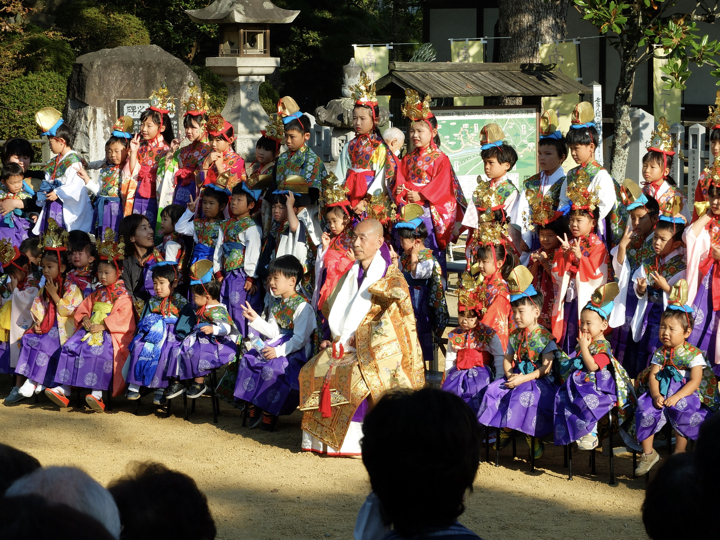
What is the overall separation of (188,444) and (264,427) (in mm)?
584

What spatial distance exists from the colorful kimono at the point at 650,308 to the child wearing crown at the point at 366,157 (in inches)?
83.7

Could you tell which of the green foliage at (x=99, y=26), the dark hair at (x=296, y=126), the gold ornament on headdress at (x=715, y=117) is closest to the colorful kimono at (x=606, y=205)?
the gold ornament on headdress at (x=715, y=117)

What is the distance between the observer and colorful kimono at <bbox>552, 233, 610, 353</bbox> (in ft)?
17.6

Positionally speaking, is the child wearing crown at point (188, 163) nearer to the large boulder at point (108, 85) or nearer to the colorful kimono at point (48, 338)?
the colorful kimono at point (48, 338)

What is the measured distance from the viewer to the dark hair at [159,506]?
5.70 feet

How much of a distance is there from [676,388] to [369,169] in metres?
2.97

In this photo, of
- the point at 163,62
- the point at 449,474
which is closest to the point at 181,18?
the point at 163,62

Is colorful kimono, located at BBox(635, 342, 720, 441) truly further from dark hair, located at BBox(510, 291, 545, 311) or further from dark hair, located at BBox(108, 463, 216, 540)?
dark hair, located at BBox(108, 463, 216, 540)

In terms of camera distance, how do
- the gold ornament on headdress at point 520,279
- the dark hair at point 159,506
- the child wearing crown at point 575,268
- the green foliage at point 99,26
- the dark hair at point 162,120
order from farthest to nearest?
the green foliage at point 99,26 < the dark hair at point 162,120 < the child wearing crown at point 575,268 < the gold ornament on headdress at point 520,279 < the dark hair at point 159,506

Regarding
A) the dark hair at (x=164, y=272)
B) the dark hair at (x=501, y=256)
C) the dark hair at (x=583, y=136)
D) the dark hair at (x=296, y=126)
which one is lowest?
the dark hair at (x=164, y=272)

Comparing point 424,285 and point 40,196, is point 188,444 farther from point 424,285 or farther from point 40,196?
point 40,196

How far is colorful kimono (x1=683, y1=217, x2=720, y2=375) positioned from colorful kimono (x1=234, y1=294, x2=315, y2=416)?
8.52ft

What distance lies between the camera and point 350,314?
17.6 ft

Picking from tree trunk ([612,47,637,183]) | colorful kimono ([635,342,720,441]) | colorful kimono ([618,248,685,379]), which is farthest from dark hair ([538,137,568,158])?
tree trunk ([612,47,637,183])
